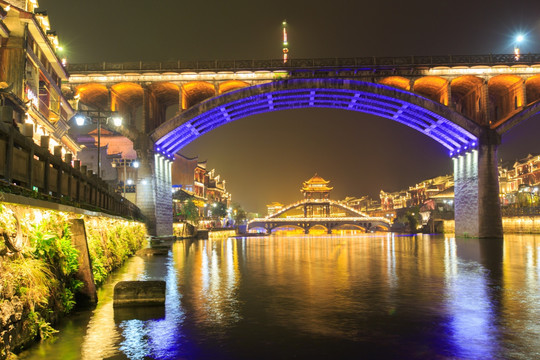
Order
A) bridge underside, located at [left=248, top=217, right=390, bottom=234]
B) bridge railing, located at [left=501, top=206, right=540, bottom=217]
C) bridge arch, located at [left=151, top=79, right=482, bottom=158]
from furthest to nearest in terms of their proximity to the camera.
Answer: bridge underside, located at [left=248, top=217, right=390, bottom=234] → bridge railing, located at [left=501, top=206, right=540, bottom=217] → bridge arch, located at [left=151, top=79, right=482, bottom=158]

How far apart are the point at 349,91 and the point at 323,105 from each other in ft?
32.1

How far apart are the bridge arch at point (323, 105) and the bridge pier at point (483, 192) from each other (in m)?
2.00

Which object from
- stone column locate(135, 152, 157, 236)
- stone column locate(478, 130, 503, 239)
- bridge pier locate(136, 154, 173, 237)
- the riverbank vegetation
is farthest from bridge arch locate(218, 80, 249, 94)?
the riverbank vegetation

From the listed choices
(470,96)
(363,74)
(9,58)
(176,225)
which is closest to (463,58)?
(470,96)

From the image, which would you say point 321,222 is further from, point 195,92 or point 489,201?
point 489,201

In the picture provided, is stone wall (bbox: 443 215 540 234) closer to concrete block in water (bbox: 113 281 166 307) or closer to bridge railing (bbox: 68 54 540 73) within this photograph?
bridge railing (bbox: 68 54 540 73)

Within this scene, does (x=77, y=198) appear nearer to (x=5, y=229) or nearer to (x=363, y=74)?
(x=5, y=229)

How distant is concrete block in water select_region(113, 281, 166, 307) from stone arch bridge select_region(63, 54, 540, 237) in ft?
161

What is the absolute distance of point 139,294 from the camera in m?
12.8

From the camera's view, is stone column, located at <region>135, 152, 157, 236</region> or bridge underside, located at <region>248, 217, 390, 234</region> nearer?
stone column, located at <region>135, 152, 157, 236</region>

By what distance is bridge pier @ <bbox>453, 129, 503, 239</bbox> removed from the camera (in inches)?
2411

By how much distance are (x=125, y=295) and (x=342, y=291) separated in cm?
710

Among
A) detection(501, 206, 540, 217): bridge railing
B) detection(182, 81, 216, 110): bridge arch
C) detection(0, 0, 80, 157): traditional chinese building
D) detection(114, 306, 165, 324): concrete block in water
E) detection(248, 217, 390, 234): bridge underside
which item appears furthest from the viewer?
detection(248, 217, 390, 234): bridge underside

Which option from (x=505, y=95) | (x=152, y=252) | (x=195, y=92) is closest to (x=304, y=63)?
(x=195, y=92)
